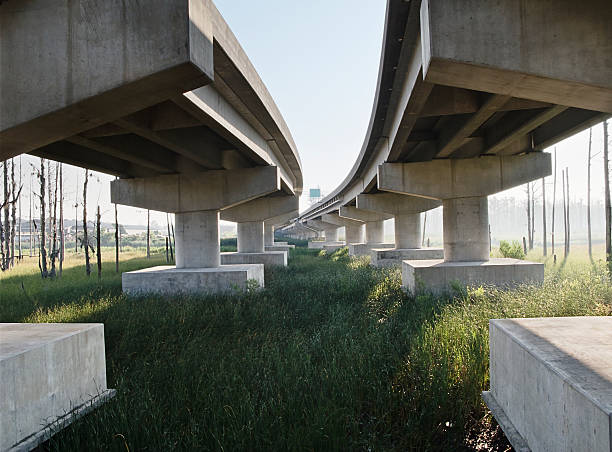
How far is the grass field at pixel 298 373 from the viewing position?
368 cm

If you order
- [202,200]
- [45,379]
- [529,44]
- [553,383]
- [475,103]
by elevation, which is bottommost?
[45,379]

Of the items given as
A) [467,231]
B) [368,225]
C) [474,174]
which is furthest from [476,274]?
[368,225]

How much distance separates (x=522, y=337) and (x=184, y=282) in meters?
10.4

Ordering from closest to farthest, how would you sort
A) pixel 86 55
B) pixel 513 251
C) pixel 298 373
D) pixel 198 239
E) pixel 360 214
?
1. pixel 86 55
2. pixel 298 373
3. pixel 198 239
4. pixel 513 251
5. pixel 360 214

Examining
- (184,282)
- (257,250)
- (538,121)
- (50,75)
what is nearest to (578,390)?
(50,75)

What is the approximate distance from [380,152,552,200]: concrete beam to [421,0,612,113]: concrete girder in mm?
8325

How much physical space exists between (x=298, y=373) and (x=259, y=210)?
19.3 m

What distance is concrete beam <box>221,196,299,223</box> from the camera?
24.0 meters

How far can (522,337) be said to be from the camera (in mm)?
3451

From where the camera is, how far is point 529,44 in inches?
175

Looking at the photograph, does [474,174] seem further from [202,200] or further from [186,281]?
[186,281]

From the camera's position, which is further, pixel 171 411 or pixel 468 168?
pixel 468 168

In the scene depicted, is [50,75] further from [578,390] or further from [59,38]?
[578,390]

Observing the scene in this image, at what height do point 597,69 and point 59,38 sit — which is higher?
point 59,38
